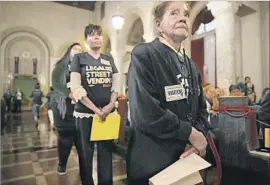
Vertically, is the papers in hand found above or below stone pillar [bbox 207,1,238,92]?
below

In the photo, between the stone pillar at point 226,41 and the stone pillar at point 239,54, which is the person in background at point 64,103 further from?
the stone pillar at point 239,54

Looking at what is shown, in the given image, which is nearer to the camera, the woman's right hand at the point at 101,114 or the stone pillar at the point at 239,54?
the woman's right hand at the point at 101,114

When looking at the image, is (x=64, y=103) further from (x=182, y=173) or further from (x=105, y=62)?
(x=182, y=173)

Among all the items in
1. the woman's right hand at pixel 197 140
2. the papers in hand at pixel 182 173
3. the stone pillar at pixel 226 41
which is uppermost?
the stone pillar at pixel 226 41

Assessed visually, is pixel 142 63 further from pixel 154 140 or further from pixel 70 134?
pixel 70 134

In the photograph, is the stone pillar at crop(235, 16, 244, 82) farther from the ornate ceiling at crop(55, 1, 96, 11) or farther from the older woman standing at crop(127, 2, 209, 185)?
the ornate ceiling at crop(55, 1, 96, 11)

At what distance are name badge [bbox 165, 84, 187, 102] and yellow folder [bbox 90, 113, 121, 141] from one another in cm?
90

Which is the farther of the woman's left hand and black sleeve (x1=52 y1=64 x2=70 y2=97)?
black sleeve (x1=52 y1=64 x2=70 y2=97)

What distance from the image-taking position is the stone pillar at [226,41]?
4820 millimetres

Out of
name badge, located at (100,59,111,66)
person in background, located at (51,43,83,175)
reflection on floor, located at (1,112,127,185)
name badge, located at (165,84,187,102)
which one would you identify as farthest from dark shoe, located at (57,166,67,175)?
name badge, located at (165,84,187,102)

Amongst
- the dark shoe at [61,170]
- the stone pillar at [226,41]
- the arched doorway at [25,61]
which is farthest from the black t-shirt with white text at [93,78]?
the arched doorway at [25,61]

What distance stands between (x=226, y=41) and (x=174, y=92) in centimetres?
440

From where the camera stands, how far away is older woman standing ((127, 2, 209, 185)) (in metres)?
0.91

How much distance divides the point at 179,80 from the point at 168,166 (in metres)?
0.37
